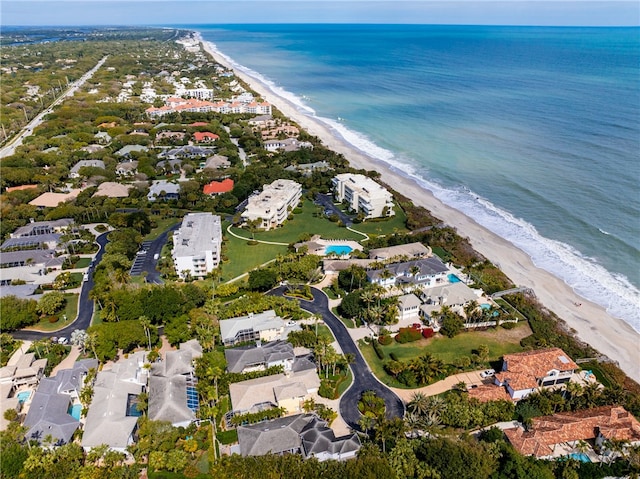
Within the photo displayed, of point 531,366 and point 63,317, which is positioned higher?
point 531,366

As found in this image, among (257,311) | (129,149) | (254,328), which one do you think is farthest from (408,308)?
(129,149)

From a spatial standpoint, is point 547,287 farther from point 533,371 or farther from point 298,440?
point 298,440

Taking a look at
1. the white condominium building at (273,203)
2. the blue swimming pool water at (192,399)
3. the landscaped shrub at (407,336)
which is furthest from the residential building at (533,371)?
the white condominium building at (273,203)

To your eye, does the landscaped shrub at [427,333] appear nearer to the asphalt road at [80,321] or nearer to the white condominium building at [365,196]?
the white condominium building at [365,196]

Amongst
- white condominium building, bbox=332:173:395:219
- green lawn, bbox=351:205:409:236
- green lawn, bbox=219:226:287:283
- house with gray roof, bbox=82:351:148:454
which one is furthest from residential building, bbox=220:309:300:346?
white condominium building, bbox=332:173:395:219

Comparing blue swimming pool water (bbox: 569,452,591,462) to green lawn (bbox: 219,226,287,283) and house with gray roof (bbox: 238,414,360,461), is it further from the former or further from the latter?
green lawn (bbox: 219,226,287,283)

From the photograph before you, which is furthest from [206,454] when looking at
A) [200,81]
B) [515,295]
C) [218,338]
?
[200,81]
